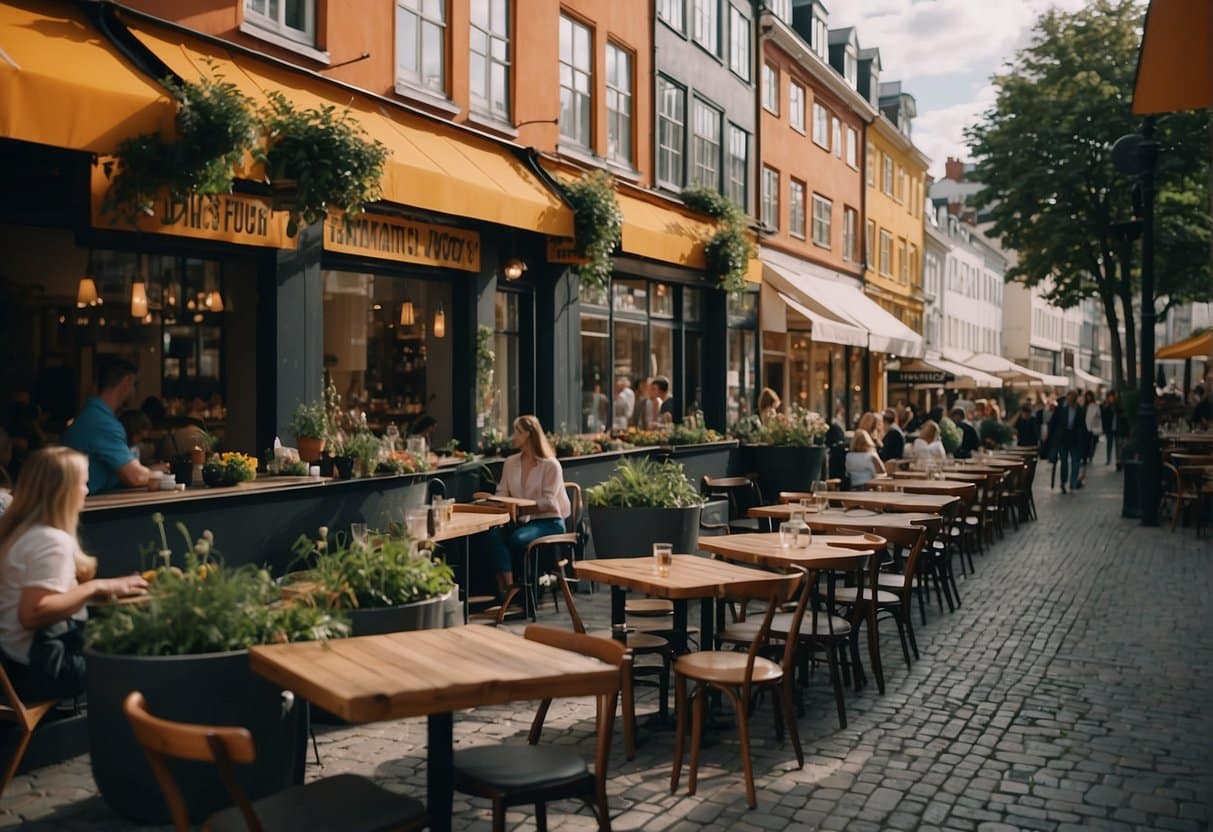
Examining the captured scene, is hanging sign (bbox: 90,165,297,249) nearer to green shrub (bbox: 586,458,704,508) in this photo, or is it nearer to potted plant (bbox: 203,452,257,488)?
potted plant (bbox: 203,452,257,488)

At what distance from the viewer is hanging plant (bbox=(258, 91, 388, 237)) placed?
864 centimetres

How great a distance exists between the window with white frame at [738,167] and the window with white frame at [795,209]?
374 cm

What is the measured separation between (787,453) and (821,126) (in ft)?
53.5

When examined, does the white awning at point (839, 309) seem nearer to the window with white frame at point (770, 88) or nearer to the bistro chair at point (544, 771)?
the window with white frame at point (770, 88)

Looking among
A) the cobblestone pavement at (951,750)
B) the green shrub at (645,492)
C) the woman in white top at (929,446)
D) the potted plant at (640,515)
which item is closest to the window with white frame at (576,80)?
the woman in white top at (929,446)

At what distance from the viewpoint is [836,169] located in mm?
30469

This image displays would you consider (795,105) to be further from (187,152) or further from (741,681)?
(741,681)

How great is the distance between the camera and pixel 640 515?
10133mm

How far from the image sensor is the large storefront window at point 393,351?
12219 millimetres

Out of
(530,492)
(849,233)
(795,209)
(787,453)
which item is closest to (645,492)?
(530,492)

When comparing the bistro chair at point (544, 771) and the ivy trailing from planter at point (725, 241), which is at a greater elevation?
the ivy trailing from planter at point (725, 241)

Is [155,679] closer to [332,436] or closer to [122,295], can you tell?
[332,436]

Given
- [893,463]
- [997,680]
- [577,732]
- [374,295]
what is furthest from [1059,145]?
[577,732]

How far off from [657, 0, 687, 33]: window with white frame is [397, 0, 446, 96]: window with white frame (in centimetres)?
634
